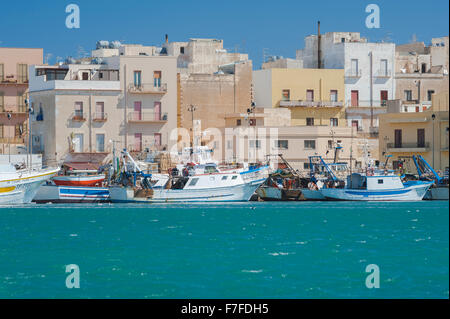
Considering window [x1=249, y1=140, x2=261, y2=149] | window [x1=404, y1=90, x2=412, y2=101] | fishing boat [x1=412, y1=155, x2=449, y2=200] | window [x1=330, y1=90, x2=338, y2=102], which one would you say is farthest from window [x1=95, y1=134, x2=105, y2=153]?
window [x1=404, y1=90, x2=412, y2=101]

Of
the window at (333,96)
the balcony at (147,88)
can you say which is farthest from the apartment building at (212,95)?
the window at (333,96)

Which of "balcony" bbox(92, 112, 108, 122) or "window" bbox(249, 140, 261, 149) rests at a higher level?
"balcony" bbox(92, 112, 108, 122)

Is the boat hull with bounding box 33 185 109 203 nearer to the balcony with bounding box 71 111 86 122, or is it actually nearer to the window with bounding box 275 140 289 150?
the balcony with bounding box 71 111 86 122

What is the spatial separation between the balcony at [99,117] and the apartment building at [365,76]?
21702 millimetres

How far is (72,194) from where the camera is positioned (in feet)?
182

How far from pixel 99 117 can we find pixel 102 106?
2.88 ft

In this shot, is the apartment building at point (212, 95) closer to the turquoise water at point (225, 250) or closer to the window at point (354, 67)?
the window at point (354, 67)

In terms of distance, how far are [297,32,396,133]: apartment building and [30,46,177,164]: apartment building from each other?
16829mm

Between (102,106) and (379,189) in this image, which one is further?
(102,106)

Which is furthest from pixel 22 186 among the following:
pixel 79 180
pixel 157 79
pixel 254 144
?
pixel 254 144

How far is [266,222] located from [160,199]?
43.6 ft

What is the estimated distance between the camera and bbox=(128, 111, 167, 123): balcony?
63.7 m

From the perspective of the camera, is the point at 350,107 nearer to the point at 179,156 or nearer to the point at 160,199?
the point at 179,156

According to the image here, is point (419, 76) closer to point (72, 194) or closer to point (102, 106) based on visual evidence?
point (102, 106)
